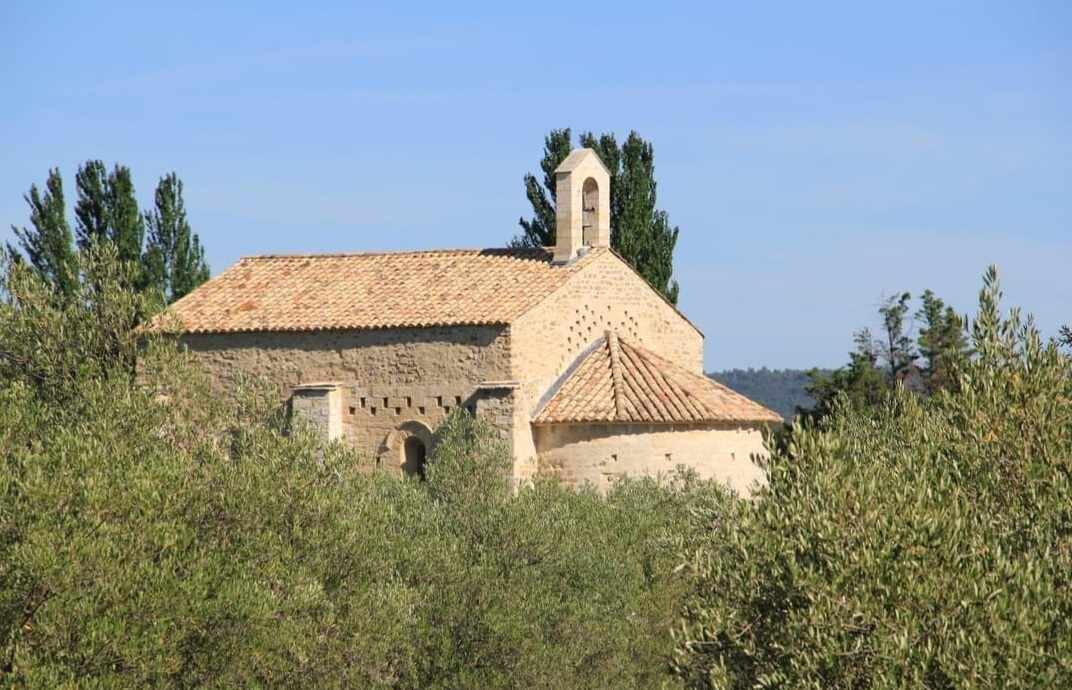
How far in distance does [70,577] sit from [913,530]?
7359 mm

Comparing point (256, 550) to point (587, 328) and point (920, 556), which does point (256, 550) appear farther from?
point (587, 328)

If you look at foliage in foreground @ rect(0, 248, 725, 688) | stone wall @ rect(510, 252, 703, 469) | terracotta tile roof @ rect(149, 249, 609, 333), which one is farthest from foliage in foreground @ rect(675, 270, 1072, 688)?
terracotta tile roof @ rect(149, 249, 609, 333)

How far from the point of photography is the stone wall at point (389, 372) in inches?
1155

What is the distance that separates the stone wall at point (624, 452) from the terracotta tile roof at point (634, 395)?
0.75 ft

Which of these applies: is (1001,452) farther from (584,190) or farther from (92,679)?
(584,190)

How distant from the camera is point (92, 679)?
14.9 m

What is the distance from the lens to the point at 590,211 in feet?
106

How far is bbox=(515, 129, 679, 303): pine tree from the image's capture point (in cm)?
3731

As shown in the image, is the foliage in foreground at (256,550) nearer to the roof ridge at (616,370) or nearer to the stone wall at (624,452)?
the stone wall at (624,452)

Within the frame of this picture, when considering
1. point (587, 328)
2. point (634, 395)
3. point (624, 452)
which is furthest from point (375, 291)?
point (624, 452)

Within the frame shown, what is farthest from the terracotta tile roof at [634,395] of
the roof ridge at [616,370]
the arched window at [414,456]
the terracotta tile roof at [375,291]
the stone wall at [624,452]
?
the arched window at [414,456]

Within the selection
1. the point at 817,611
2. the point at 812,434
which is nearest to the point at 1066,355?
A: the point at 812,434

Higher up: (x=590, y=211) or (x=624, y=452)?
(x=590, y=211)

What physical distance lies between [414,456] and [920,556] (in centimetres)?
1778
